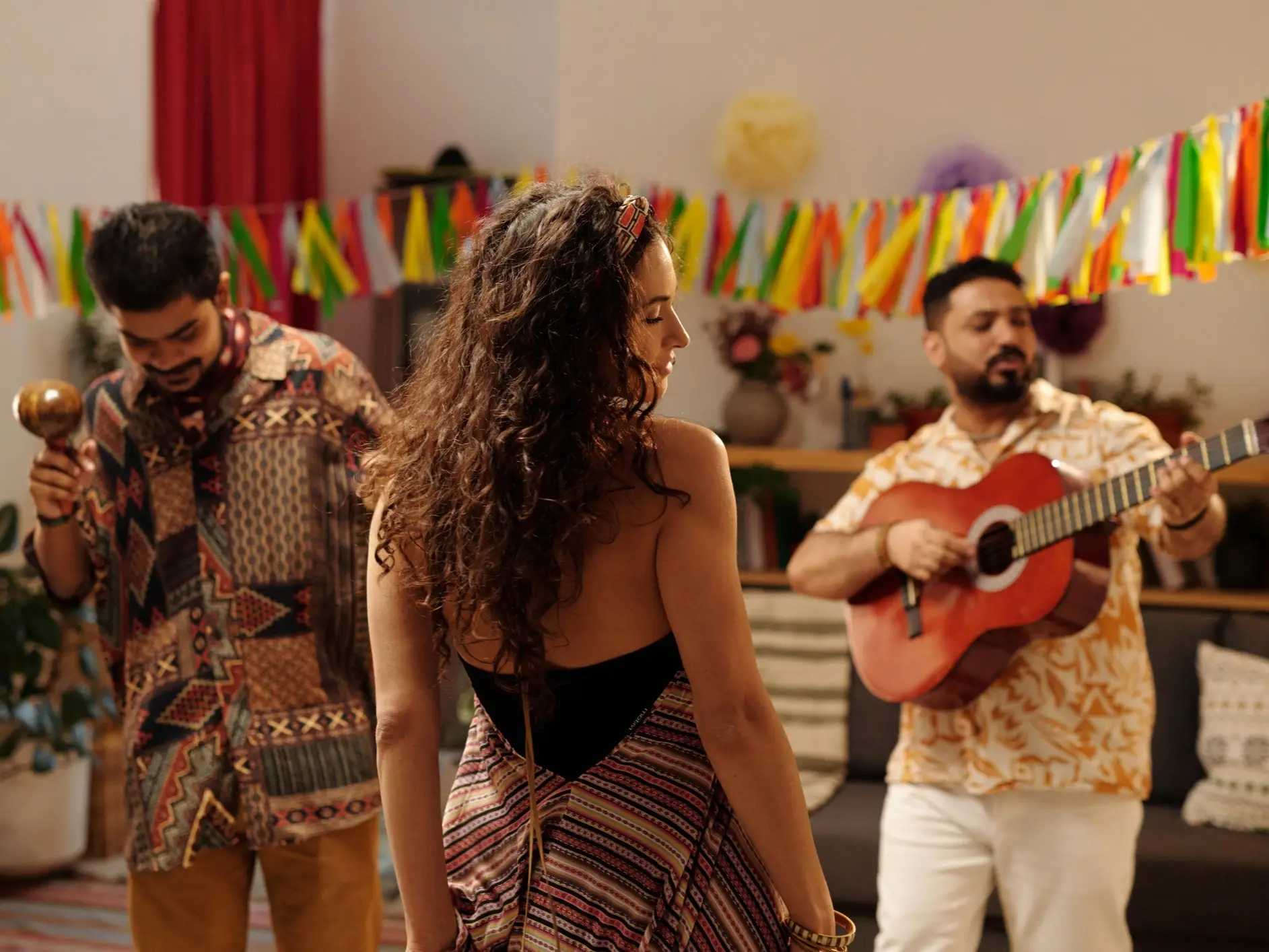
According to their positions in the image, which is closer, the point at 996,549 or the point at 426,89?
the point at 996,549

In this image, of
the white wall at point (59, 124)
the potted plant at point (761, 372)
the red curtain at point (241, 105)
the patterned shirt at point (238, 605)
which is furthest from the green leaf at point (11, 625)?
the potted plant at point (761, 372)

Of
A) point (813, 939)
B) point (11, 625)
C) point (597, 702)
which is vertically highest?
point (597, 702)

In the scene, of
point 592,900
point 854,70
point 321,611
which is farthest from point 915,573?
point 854,70

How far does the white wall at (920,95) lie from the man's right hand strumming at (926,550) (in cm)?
238

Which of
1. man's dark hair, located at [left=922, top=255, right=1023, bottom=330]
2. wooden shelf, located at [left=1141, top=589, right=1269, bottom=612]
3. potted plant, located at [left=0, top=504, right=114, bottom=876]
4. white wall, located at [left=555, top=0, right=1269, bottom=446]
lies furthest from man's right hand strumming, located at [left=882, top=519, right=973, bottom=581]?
potted plant, located at [left=0, top=504, right=114, bottom=876]

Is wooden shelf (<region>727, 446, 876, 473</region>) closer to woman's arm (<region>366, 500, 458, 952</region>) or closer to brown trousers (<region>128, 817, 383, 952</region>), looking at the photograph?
brown trousers (<region>128, 817, 383, 952</region>)

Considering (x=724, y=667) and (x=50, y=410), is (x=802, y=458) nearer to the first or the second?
(x=50, y=410)

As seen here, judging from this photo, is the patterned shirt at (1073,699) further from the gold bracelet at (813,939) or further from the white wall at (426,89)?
the white wall at (426,89)

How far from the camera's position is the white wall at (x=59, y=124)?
4.07 m

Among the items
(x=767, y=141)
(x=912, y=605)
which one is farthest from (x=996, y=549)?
(x=767, y=141)

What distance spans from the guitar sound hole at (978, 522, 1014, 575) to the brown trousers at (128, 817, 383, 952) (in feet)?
3.71

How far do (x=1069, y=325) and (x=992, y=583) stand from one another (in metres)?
2.40

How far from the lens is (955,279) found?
245 centimetres

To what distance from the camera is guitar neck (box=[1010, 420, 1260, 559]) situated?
183cm
